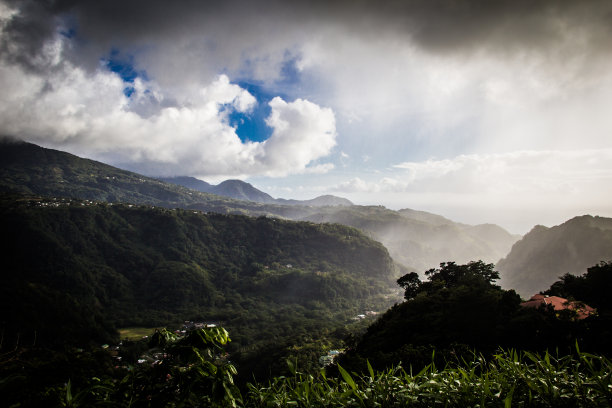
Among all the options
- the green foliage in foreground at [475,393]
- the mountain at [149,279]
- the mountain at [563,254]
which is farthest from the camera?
the mountain at [563,254]

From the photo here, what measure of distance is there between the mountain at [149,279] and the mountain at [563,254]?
6868cm

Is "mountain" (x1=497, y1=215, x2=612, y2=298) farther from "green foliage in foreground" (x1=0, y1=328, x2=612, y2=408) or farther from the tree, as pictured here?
"green foliage in foreground" (x1=0, y1=328, x2=612, y2=408)

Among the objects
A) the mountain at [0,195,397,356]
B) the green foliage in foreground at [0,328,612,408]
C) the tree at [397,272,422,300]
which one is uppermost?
the green foliage in foreground at [0,328,612,408]

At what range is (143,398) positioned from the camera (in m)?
2.47

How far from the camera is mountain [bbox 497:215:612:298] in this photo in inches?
4771

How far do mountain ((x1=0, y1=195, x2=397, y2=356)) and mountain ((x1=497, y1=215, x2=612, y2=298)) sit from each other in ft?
225

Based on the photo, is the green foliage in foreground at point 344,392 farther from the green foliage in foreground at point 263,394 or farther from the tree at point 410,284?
the tree at point 410,284

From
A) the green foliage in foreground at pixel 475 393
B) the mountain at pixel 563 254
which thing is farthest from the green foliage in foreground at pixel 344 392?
the mountain at pixel 563 254

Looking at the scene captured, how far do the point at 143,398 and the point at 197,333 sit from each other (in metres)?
0.71

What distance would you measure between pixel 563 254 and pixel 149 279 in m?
218

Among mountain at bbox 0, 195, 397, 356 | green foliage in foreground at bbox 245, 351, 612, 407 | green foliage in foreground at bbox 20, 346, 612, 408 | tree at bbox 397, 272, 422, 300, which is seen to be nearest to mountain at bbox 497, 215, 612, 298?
mountain at bbox 0, 195, 397, 356

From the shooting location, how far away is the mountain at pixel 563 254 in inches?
4771

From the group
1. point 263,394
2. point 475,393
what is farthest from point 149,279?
point 475,393

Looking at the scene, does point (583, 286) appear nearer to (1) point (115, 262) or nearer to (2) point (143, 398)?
(2) point (143, 398)
